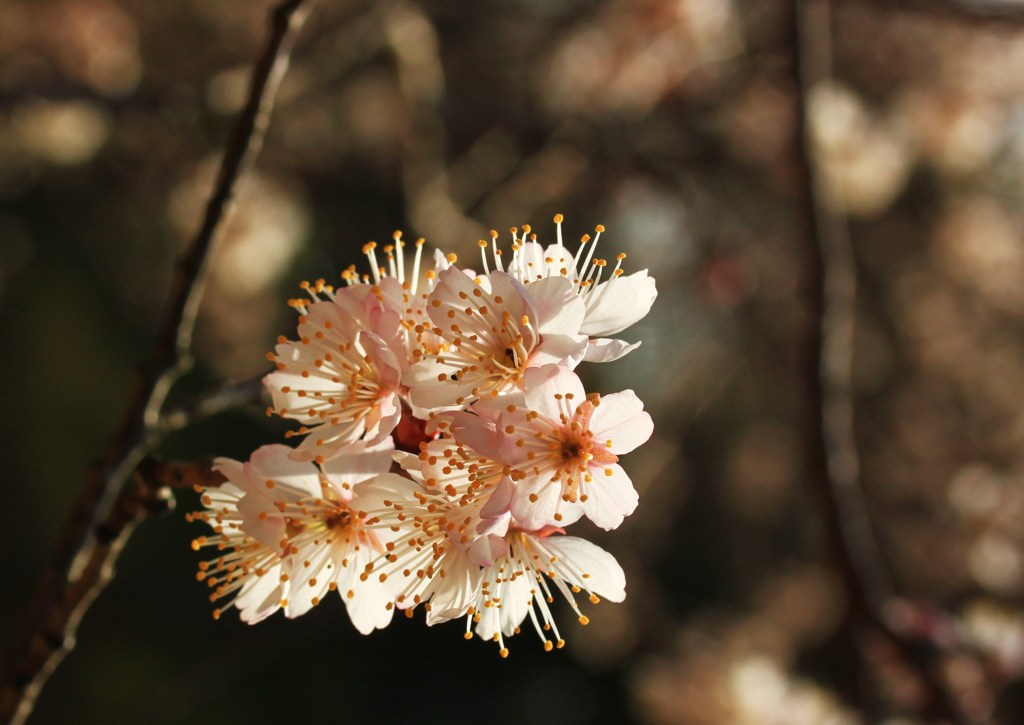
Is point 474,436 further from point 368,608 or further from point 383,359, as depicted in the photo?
point 368,608

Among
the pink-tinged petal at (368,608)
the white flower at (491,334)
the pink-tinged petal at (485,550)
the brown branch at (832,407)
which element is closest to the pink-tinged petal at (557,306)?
the white flower at (491,334)

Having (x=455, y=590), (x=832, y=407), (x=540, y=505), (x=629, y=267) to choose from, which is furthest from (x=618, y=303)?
(x=629, y=267)

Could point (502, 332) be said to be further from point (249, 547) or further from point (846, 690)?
point (846, 690)

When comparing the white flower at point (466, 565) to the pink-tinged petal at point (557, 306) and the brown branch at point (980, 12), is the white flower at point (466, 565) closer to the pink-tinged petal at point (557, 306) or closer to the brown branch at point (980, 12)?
the pink-tinged petal at point (557, 306)

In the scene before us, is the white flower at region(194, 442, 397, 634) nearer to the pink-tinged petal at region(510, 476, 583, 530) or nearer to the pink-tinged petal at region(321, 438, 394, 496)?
the pink-tinged petal at region(321, 438, 394, 496)

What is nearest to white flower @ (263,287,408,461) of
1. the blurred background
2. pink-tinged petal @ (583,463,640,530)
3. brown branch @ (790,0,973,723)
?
pink-tinged petal @ (583,463,640,530)
